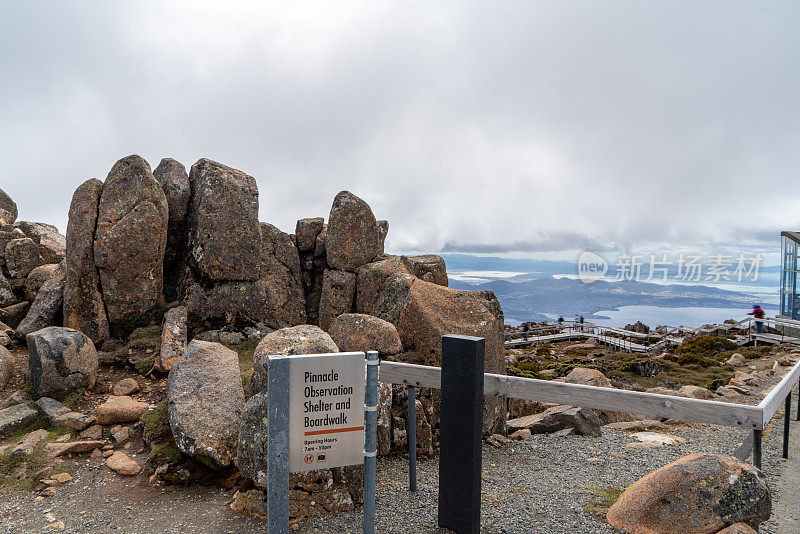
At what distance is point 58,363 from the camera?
9531 millimetres

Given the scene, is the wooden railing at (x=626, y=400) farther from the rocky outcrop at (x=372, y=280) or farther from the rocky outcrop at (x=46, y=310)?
the rocky outcrop at (x=46, y=310)

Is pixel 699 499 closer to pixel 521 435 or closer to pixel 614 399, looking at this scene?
pixel 614 399

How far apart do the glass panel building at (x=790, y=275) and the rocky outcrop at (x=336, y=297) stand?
1658 inches

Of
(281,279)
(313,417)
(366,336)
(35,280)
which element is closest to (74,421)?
(366,336)

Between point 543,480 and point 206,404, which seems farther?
point 206,404

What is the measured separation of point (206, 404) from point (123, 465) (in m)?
1.57

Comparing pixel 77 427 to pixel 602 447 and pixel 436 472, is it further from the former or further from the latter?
pixel 602 447

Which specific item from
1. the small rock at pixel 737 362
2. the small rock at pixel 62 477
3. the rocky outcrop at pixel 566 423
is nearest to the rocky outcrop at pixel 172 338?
the small rock at pixel 62 477

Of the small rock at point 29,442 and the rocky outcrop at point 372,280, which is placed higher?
the rocky outcrop at point 372,280

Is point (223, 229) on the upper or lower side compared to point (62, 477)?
upper

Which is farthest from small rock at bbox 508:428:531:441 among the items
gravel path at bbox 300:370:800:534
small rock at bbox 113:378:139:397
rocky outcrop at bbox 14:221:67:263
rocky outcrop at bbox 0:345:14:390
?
rocky outcrop at bbox 14:221:67:263

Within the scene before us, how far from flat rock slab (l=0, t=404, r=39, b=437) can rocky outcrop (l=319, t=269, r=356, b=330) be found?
7080mm

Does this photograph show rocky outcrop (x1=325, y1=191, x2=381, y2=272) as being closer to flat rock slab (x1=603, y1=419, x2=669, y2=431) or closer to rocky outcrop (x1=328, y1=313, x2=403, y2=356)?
rocky outcrop (x1=328, y1=313, x2=403, y2=356)

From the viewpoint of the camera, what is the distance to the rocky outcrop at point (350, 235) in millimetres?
14484
